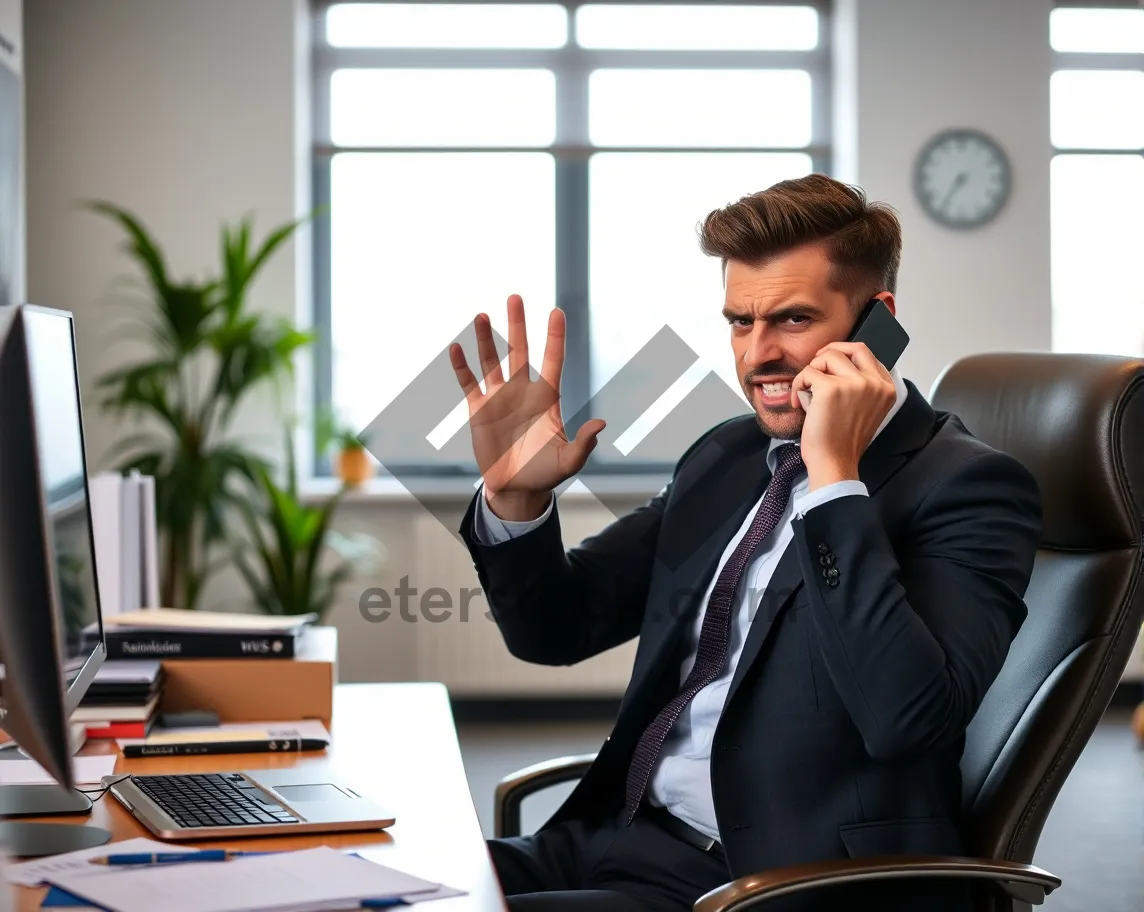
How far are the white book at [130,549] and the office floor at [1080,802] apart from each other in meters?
1.54

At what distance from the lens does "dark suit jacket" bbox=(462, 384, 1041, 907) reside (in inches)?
52.5

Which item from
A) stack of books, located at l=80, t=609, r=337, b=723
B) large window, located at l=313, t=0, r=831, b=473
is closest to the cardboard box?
stack of books, located at l=80, t=609, r=337, b=723

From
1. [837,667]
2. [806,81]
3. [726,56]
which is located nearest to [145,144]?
[726,56]

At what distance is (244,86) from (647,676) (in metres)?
3.59

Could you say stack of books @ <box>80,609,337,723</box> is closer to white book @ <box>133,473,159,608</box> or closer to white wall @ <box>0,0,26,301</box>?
white book @ <box>133,473,159,608</box>

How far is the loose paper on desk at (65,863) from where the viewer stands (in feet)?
3.55

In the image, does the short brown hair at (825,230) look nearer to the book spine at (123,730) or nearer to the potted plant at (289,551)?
the book spine at (123,730)

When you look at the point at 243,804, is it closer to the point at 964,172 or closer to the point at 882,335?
the point at 882,335

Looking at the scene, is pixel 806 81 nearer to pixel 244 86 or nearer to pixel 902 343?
pixel 244 86

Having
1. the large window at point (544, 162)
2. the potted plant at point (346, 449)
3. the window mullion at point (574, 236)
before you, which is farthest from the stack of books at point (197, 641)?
the window mullion at point (574, 236)

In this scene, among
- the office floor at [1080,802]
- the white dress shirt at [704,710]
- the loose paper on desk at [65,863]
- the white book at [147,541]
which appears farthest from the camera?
the office floor at [1080,802]

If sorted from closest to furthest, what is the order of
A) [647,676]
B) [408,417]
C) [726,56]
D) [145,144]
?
1. [647,676]
2. [408,417]
3. [145,144]
4. [726,56]

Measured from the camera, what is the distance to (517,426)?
1.66m

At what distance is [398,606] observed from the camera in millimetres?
4691
